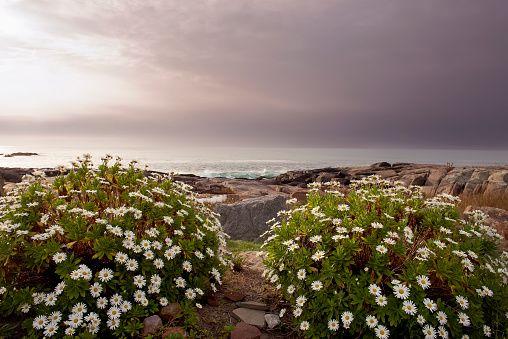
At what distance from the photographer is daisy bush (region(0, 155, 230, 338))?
10.9 feet

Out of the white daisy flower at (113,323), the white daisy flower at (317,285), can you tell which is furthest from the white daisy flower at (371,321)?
the white daisy flower at (113,323)

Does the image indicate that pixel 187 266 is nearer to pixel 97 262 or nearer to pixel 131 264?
pixel 131 264

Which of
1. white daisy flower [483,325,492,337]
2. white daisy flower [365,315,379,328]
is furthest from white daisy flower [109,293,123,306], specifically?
white daisy flower [483,325,492,337]

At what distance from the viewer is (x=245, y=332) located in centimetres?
360

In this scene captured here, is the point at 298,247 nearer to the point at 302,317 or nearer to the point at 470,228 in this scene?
the point at 302,317

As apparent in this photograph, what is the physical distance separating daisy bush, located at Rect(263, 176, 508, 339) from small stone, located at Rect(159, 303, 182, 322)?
1.43 meters

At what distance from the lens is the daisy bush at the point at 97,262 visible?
332 centimetres

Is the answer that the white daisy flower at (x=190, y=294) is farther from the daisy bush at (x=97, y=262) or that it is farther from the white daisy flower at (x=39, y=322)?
the white daisy flower at (x=39, y=322)

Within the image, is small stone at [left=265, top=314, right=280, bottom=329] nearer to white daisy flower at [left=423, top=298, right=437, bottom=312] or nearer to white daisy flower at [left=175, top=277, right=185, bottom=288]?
white daisy flower at [left=175, top=277, right=185, bottom=288]

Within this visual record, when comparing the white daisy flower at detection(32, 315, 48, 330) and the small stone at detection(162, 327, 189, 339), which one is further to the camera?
the small stone at detection(162, 327, 189, 339)

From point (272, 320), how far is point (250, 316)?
0.35 metres

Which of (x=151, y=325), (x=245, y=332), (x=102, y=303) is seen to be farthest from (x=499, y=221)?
(x=102, y=303)

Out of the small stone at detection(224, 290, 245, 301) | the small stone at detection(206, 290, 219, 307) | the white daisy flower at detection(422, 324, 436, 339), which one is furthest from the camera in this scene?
the small stone at detection(224, 290, 245, 301)

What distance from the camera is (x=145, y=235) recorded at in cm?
375
